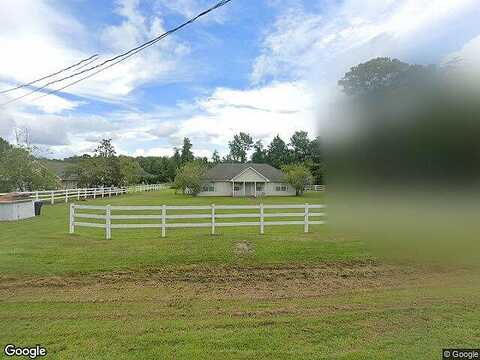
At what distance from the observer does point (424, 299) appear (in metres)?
6.13

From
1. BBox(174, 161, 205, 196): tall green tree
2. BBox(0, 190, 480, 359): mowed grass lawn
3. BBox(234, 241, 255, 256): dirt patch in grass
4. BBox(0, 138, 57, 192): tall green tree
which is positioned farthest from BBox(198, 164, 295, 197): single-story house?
BBox(0, 190, 480, 359): mowed grass lawn

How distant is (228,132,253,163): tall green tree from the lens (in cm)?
9534

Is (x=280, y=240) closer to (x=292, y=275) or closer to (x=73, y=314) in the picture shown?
(x=292, y=275)

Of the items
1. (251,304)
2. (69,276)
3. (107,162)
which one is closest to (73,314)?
(69,276)

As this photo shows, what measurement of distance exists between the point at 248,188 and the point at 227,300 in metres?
42.0

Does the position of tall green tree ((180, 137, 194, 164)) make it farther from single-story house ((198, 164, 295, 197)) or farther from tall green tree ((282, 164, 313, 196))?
tall green tree ((282, 164, 313, 196))

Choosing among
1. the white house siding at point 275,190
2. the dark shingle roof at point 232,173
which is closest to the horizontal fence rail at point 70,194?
the dark shingle roof at point 232,173

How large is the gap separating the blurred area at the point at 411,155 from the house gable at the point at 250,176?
40.4 metres

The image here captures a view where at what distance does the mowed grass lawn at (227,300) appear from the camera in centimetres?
435

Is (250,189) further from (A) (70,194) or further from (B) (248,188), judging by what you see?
(A) (70,194)

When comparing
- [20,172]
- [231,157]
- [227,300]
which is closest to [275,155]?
Answer: [231,157]

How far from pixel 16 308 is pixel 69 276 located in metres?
1.67

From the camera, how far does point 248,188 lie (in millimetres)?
48062

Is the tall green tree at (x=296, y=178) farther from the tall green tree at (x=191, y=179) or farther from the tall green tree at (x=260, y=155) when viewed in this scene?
the tall green tree at (x=260, y=155)
